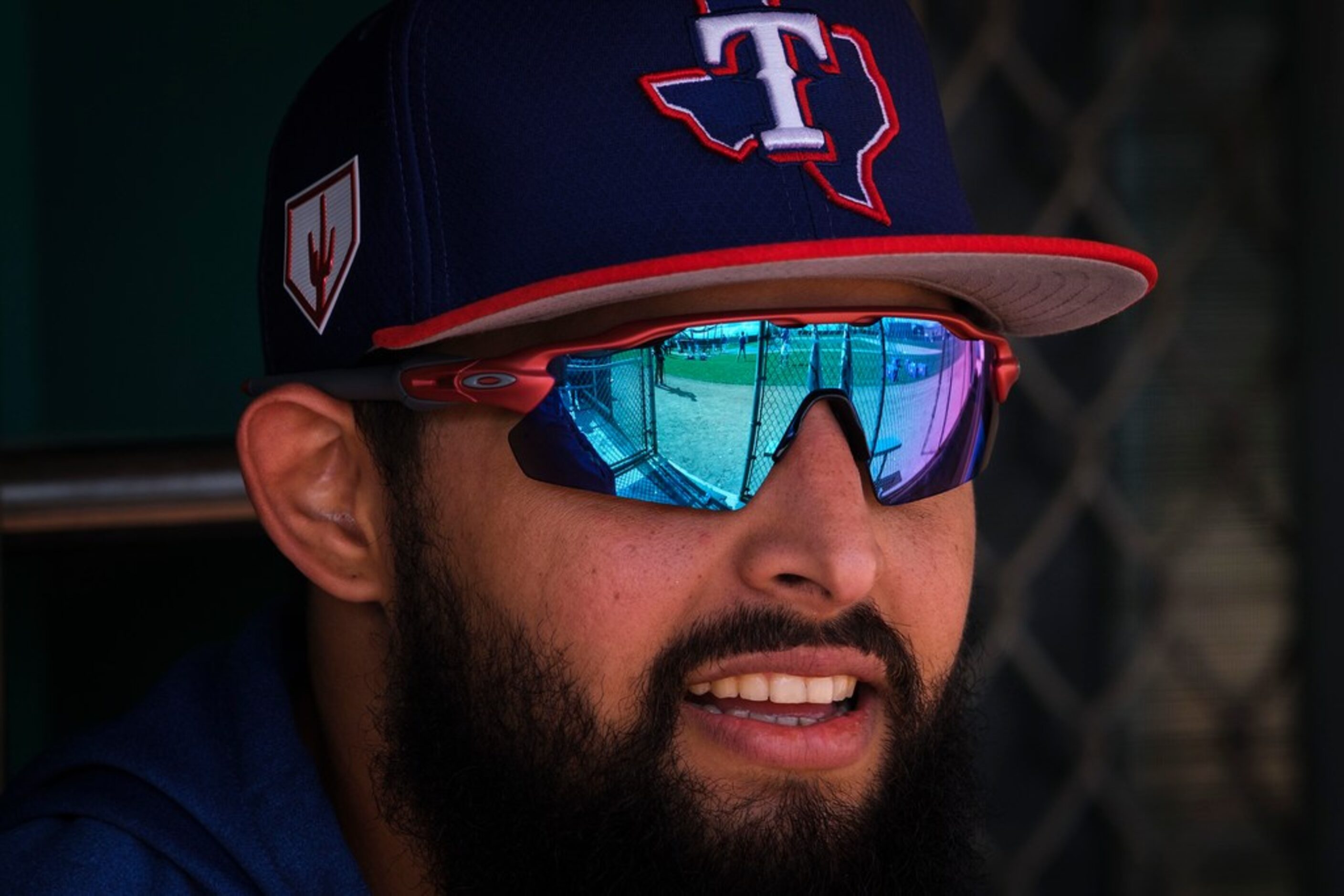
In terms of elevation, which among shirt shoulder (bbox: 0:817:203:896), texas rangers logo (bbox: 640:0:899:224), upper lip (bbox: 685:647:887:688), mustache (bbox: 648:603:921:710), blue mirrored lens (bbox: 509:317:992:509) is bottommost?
shirt shoulder (bbox: 0:817:203:896)

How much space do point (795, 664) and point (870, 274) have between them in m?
0.30

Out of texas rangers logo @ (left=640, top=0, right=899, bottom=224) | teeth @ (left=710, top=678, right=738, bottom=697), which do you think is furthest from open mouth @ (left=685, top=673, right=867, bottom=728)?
texas rangers logo @ (left=640, top=0, right=899, bottom=224)

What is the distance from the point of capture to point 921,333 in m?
1.22

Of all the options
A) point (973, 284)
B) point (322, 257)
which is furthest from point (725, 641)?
point (322, 257)

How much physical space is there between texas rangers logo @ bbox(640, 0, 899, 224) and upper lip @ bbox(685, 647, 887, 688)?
34 cm

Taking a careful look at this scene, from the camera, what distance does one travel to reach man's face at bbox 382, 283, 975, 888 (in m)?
1.17

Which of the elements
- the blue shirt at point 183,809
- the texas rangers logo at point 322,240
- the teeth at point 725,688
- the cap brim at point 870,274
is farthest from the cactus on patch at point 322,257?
the teeth at point 725,688

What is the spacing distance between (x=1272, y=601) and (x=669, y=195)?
1.49m

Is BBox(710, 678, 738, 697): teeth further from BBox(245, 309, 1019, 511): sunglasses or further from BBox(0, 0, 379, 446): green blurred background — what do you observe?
BBox(0, 0, 379, 446): green blurred background

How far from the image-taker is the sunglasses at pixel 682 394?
1139 millimetres

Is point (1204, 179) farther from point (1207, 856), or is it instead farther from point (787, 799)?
point (787, 799)

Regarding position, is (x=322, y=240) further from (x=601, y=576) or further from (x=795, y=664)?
(x=795, y=664)

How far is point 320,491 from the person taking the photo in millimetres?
1300

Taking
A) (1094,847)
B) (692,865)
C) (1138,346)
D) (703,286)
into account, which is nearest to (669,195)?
(703,286)
